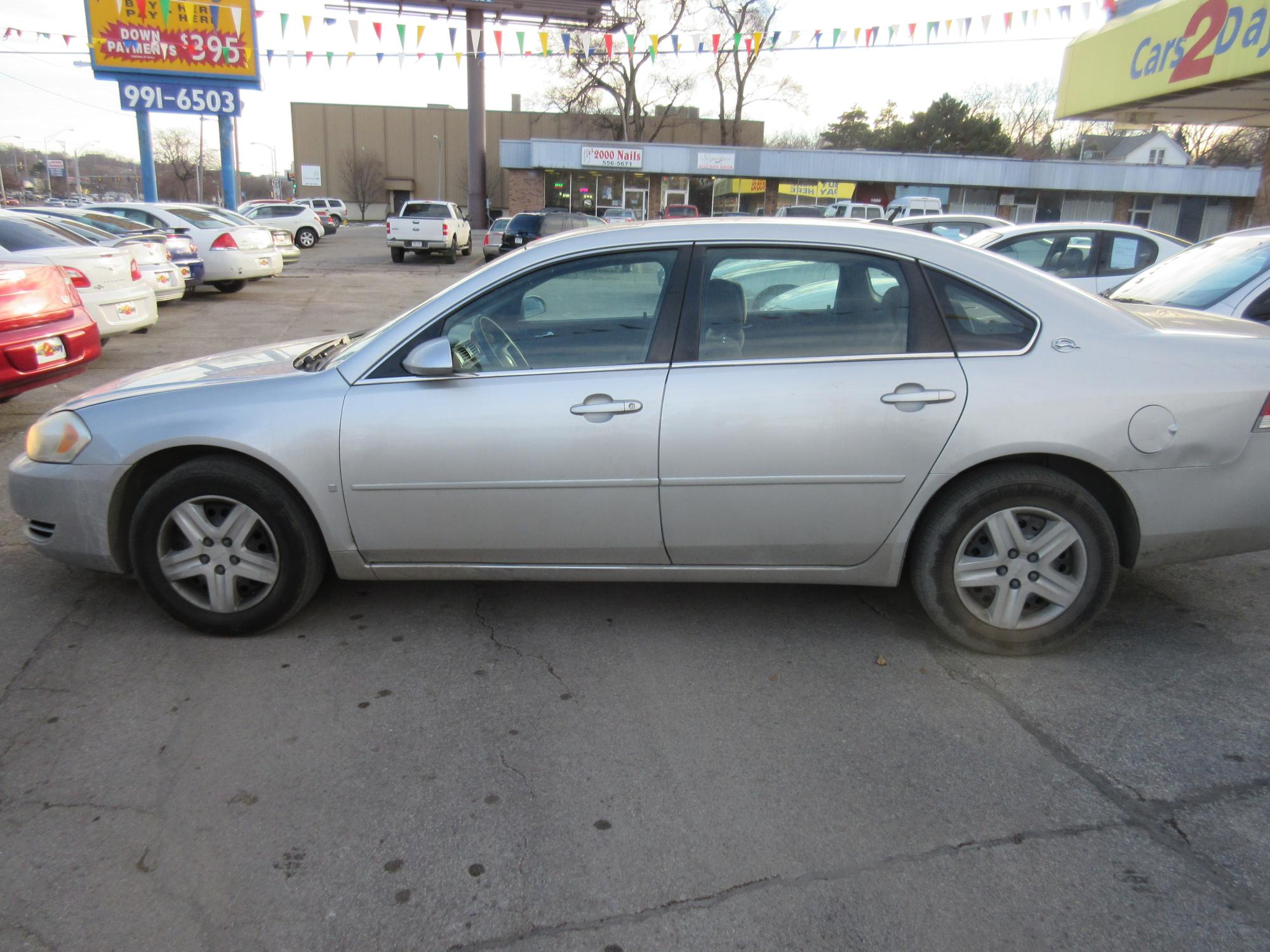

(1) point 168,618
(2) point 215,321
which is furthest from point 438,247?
(1) point 168,618

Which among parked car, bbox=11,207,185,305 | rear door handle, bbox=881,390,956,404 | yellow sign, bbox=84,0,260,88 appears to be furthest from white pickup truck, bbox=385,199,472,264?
rear door handle, bbox=881,390,956,404

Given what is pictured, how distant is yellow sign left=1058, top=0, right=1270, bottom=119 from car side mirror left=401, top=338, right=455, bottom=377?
14.0 m

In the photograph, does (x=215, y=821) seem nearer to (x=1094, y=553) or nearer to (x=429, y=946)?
(x=429, y=946)

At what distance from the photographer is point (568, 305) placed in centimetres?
367

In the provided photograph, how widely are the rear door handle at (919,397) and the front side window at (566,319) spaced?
0.93 metres

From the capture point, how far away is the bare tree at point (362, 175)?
68.6 meters

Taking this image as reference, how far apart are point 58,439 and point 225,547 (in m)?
0.83

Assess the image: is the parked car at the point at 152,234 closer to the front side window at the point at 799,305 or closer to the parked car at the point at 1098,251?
the parked car at the point at 1098,251

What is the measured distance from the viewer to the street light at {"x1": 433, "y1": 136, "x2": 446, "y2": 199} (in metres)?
67.9

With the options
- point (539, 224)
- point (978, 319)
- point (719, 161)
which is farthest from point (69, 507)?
point (719, 161)

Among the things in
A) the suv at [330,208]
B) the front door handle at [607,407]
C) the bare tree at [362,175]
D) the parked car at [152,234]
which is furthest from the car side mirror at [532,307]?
the bare tree at [362,175]

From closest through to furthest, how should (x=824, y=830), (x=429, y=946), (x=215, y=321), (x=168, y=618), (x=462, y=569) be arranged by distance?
(x=429, y=946) → (x=824, y=830) → (x=462, y=569) → (x=168, y=618) → (x=215, y=321)

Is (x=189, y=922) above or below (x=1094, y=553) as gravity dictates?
below

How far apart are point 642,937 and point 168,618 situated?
8.77ft
